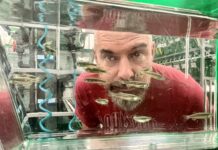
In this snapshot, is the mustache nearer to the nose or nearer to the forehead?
the nose

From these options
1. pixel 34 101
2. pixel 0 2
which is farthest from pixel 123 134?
pixel 0 2

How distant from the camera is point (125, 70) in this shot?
48.3 inches

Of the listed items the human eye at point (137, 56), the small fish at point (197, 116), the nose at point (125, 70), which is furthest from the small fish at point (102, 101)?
the small fish at point (197, 116)

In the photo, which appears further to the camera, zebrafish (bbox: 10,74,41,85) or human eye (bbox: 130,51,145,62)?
human eye (bbox: 130,51,145,62)

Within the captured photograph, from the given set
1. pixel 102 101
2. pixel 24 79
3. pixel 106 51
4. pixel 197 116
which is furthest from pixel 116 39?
pixel 197 116

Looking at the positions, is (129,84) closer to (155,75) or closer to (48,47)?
(155,75)

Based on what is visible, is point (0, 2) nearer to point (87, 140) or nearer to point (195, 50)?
point (87, 140)

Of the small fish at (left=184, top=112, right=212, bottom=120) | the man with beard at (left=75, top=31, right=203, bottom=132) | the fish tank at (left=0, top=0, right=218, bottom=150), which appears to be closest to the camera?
the fish tank at (left=0, top=0, right=218, bottom=150)

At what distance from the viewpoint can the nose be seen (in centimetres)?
122

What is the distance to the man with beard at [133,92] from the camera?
1193 mm

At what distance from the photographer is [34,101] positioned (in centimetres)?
111

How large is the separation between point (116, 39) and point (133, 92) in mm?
258

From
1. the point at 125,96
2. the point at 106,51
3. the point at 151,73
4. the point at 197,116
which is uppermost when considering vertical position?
the point at 106,51

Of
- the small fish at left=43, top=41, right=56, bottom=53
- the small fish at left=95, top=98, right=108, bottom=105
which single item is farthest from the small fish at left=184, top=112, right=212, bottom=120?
the small fish at left=43, top=41, right=56, bottom=53
